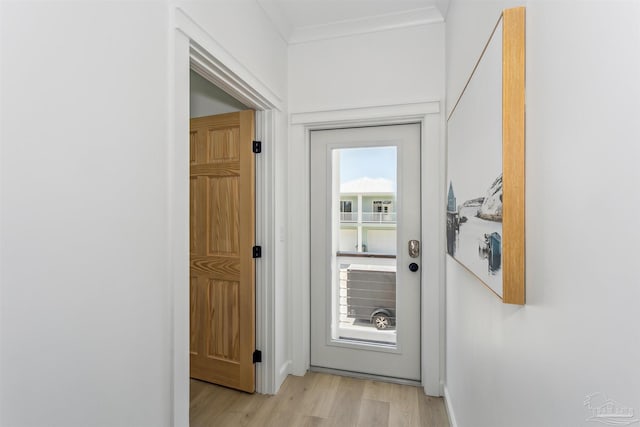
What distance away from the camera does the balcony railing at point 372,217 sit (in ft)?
7.70

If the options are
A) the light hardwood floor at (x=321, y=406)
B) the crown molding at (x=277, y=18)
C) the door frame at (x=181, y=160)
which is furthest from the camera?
the crown molding at (x=277, y=18)

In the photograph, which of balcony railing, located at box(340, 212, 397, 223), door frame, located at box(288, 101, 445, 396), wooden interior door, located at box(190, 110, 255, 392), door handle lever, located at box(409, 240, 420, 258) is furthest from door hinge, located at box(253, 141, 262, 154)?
door handle lever, located at box(409, 240, 420, 258)

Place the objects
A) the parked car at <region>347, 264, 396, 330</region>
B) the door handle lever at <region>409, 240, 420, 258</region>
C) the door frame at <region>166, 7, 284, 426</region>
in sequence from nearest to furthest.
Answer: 1. the door frame at <region>166, 7, 284, 426</region>
2. the door handle lever at <region>409, 240, 420, 258</region>
3. the parked car at <region>347, 264, 396, 330</region>

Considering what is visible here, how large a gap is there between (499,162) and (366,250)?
158cm

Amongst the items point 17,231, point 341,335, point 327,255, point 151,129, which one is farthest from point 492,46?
point 341,335

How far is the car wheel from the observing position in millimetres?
2373

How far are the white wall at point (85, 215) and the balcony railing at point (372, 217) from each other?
1483 mm

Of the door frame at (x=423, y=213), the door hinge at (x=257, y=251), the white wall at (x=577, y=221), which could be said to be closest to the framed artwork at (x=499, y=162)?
the white wall at (x=577, y=221)

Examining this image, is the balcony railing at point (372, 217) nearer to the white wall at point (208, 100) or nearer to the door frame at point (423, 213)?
the door frame at point (423, 213)

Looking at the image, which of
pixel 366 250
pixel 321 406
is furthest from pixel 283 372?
pixel 366 250

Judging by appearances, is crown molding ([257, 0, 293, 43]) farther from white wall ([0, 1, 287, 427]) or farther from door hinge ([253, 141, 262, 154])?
white wall ([0, 1, 287, 427])

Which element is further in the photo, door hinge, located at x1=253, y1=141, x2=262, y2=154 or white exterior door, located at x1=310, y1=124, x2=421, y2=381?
white exterior door, located at x1=310, y1=124, x2=421, y2=381

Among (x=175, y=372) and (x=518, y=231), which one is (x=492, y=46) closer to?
(x=518, y=231)

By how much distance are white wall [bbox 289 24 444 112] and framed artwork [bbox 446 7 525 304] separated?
1.02 m
